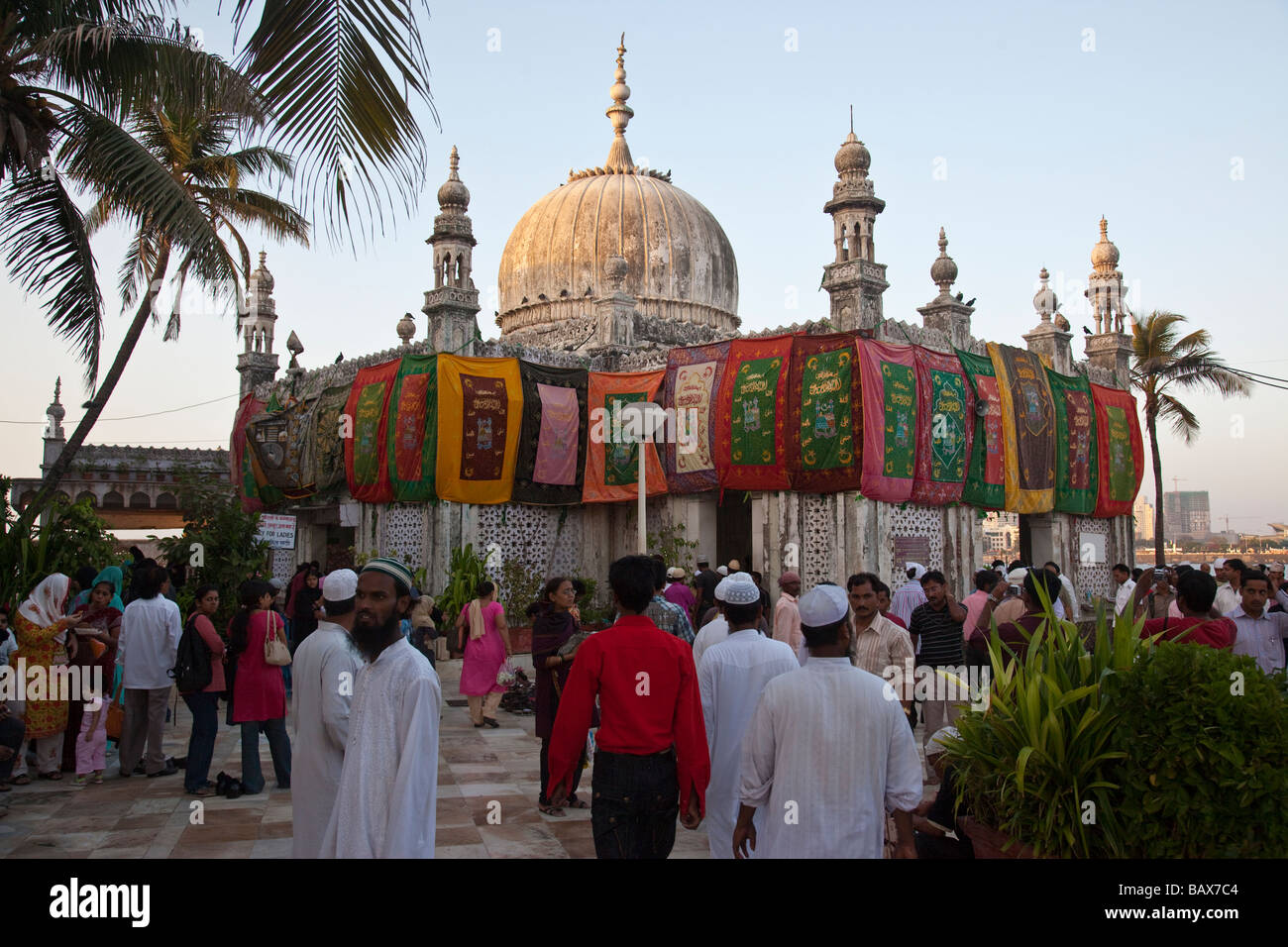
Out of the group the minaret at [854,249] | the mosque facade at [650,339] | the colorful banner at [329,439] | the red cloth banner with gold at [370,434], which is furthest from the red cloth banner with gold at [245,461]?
the minaret at [854,249]

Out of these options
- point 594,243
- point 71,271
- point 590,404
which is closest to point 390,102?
point 71,271

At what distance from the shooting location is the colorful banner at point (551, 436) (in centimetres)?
1675

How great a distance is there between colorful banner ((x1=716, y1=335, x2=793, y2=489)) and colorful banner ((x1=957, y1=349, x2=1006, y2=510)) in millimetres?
3059

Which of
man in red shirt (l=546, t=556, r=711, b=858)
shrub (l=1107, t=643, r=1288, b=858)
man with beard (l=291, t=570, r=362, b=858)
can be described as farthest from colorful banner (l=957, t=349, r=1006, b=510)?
man with beard (l=291, t=570, r=362, b=858)

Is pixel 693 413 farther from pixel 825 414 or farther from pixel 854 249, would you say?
pixel 854 249

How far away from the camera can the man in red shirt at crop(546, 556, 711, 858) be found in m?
4.11

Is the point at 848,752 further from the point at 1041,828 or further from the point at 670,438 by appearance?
the point at 670,438

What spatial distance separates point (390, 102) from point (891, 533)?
11032 millimetres

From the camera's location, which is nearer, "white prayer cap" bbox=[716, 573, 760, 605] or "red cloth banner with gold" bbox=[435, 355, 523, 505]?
"white prayer cap" bbox=[716, 573, 760, 605]

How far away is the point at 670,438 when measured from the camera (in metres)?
16.2

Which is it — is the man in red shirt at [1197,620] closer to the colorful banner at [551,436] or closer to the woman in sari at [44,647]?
Answer: the woman in sari at [44,647]

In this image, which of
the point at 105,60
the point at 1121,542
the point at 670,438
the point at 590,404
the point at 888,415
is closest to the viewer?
the point at 105,60

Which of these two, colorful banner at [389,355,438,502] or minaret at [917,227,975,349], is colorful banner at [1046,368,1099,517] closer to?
minaret at [917,227,975,349]

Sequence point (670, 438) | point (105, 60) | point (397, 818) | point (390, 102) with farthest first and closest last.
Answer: point (670, 438), point (105, 60), point (390, 102), point (397, 818)
